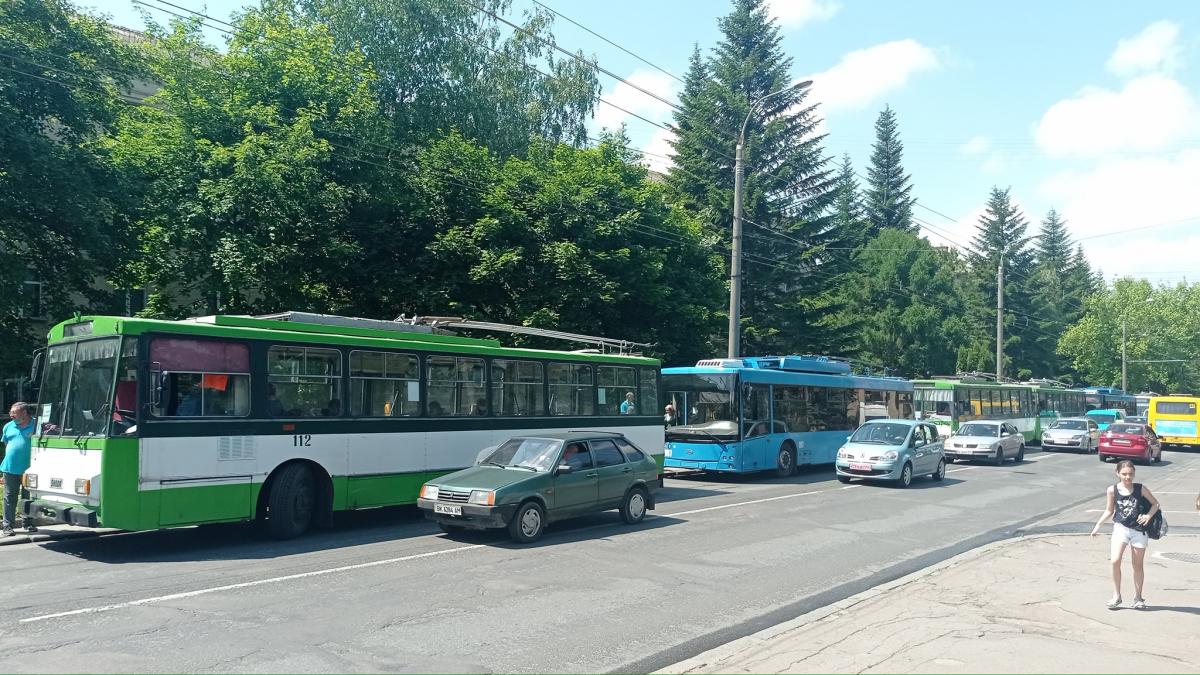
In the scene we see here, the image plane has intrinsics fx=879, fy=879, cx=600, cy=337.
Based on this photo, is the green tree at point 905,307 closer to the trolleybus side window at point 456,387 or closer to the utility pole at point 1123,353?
the utility pole at point 1123,353

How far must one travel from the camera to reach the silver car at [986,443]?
2973 cm

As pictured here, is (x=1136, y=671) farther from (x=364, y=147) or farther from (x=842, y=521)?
(x=364, y=147)

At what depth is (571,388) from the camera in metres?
17.7

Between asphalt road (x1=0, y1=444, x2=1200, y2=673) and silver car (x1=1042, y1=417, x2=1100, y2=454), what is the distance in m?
25.4

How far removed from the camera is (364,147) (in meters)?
23.5

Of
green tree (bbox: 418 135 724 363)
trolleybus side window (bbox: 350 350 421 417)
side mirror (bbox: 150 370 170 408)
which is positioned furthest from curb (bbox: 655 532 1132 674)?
green tree (bbox: 418 135 724 363)

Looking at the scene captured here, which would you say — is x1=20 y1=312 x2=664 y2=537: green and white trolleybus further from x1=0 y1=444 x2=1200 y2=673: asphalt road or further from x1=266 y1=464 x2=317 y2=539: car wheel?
x1=0 y1=444 x2=1200 y2=673: asphalt road

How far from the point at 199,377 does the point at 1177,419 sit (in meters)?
47.6

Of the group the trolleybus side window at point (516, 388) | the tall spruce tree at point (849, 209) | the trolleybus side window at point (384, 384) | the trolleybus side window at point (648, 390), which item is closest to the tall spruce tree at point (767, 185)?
the tall spruce tree at point (849, 209)

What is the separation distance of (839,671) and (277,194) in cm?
1797

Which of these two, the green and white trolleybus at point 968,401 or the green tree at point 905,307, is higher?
the green tree at point 905,307

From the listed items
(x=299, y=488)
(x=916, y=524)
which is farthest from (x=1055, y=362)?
(x=299, y=488)

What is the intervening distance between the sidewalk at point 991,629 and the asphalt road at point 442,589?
58cm

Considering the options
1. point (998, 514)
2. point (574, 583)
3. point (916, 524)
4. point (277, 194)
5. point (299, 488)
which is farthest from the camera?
point (277, 194)
